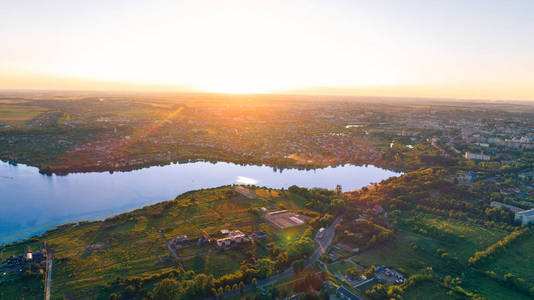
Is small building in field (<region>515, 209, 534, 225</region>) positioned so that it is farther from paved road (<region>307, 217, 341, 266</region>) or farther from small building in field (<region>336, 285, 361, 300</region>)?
small building in field (<region>336, 285, 361, 300</region>)

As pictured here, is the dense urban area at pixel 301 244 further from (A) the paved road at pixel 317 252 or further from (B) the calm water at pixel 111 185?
(B) the calm water at pixel 111 185

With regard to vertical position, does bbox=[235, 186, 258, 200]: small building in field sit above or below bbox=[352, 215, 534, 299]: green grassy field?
above

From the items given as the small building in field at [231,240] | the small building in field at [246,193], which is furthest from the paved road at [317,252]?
the small building in field at [246,193]

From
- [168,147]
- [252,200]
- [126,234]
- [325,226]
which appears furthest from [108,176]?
[325,226]

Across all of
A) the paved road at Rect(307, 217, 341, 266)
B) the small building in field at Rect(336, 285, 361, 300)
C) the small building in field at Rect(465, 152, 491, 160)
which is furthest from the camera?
the small building in field at Rect(465, 152, 491, 160)

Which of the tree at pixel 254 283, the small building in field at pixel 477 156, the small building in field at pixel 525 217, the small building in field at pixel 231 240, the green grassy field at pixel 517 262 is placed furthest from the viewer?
the small building in field at pixel 477 156

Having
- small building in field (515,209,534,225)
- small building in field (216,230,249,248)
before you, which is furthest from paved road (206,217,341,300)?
small building in field (515,209,534,225)

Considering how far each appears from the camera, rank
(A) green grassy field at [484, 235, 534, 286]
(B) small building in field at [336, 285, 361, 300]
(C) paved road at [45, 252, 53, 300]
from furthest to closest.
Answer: (A) green grassy field at [484, 235, 534, 286] < (C) paved road at [45, 252, 53, 300] < (B) small building in field at [336, 285, 361, 300]

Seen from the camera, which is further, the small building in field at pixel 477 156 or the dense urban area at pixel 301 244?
the small building in field at pixel 477 156
